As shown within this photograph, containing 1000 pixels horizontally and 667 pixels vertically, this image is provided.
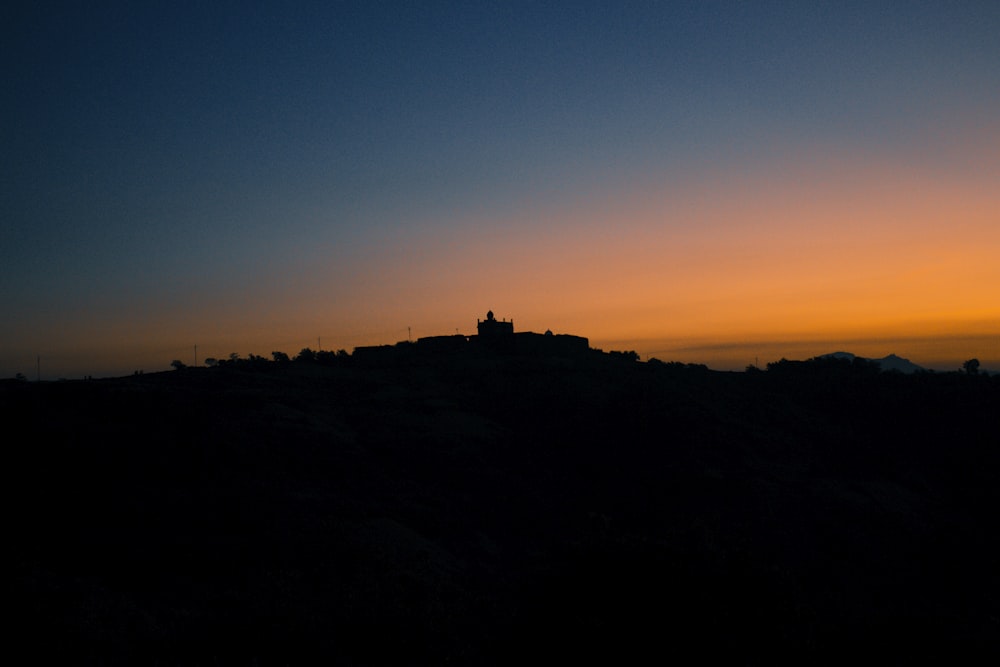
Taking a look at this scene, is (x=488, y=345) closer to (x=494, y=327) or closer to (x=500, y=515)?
(x=494, y=327)

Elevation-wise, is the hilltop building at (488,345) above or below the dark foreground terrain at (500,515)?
above

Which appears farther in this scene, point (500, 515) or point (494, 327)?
Answer: point (494, 327)

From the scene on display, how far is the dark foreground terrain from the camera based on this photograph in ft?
43.6

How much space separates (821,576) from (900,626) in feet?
57.9

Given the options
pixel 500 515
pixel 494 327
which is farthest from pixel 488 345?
pixel 500 515

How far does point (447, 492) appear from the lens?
33.7 meters

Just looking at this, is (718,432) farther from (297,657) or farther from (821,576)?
(297,657)

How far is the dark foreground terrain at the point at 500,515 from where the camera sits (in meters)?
13.3

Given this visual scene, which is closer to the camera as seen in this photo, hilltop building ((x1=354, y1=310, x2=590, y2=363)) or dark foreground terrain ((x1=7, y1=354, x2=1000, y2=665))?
dark foreground terrain ((x1=7, y1=354, x2=1000, y2=665))

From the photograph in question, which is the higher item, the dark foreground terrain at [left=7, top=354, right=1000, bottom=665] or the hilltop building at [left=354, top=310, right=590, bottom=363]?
the hilltop building at [left=354, top=310, right=590, bottom=363]

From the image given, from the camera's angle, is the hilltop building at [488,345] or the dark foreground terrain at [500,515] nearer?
the dark foreground terrain at [500,515]

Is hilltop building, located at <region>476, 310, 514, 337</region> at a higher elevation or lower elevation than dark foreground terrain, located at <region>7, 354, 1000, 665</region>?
higher

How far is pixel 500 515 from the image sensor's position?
107 feet

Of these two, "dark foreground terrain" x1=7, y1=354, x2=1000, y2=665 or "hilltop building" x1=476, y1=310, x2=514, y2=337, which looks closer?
"dark foreground terrain" x1=7, y1=354, x2=1000, y2=665
